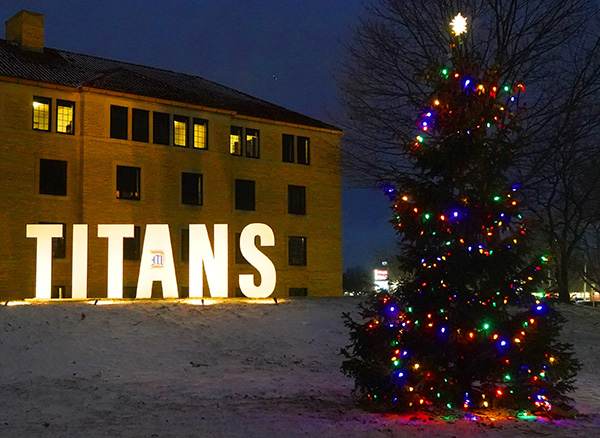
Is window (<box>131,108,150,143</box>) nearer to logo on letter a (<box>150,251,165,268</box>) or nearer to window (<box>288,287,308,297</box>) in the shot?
logo on letter a (<box>150,251,165,268</box>)

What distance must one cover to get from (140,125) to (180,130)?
2316mm

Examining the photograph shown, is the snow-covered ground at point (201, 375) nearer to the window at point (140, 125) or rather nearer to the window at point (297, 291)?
the window at point (297, 291)

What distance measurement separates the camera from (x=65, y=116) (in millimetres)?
34969

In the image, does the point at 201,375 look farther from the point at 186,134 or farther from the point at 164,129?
the point at 186,134

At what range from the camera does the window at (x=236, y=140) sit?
40.1 m

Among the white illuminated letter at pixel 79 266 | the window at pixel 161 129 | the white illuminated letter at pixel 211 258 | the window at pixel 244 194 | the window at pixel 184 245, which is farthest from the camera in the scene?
the window at pixel 244 194

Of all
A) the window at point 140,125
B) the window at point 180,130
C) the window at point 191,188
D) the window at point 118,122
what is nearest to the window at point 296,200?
the window at point 191,188

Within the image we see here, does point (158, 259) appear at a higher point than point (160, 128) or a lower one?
lower

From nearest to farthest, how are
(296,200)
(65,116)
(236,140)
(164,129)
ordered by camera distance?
1. (65,116)
2. (164,129)
3. (236,140)
4. (296,200)

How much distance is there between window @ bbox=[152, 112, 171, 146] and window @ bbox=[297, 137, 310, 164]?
8.40 metres

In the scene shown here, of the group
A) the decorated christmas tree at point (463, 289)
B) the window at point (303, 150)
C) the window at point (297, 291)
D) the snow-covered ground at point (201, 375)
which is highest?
the window at point (303, 150)

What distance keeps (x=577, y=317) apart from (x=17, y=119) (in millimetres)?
25209

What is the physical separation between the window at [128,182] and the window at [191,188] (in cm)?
250

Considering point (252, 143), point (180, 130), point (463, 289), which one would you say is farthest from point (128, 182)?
point (463, 289)
